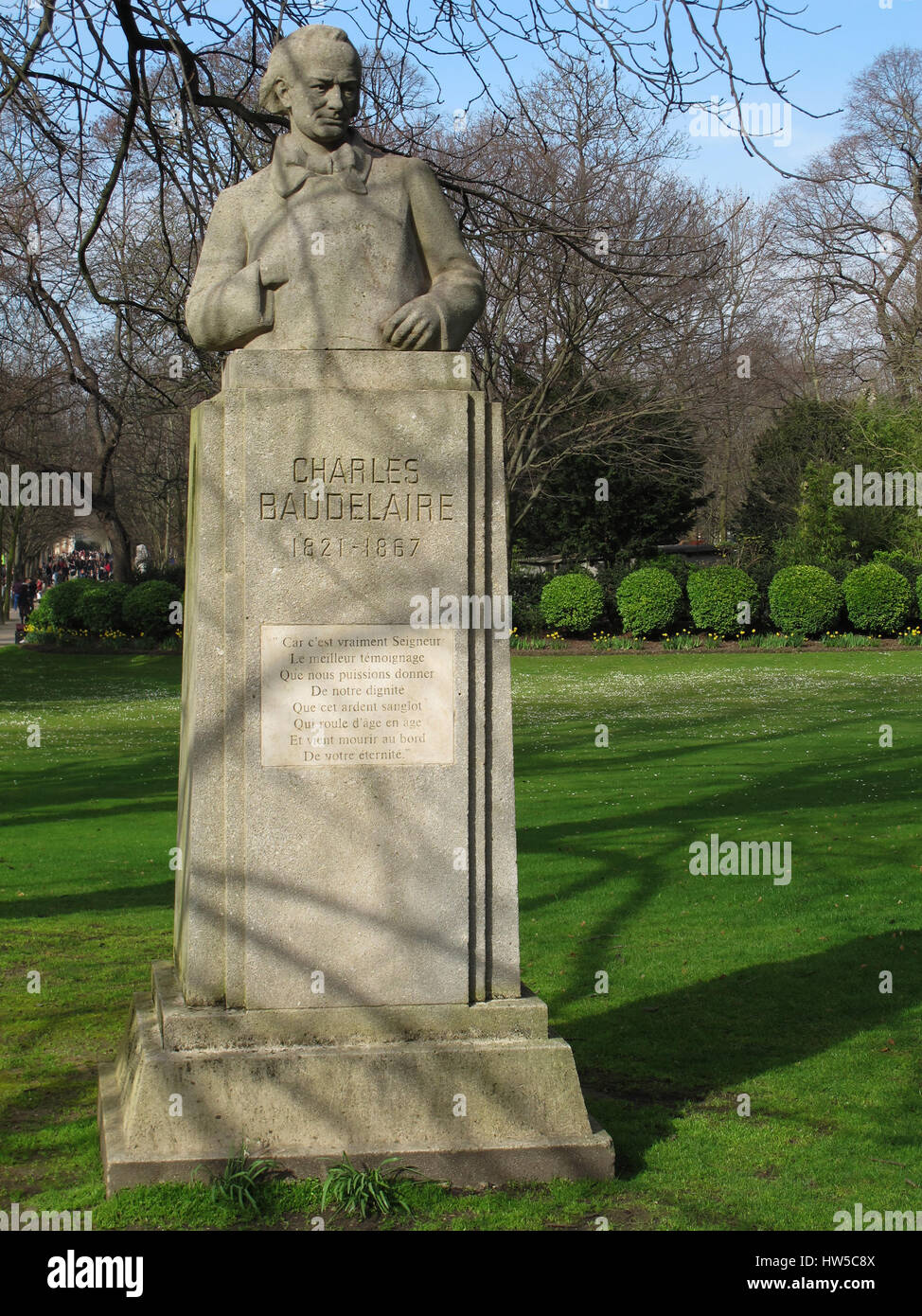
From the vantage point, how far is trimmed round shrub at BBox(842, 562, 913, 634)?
34156mm

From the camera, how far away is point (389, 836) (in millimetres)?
4953

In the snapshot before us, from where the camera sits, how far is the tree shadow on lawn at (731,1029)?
5.76 metres

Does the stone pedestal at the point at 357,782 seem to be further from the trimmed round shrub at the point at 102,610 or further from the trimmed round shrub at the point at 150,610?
the trimmed round shrub at the point at 102,610

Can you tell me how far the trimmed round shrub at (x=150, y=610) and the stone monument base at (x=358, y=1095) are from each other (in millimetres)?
30463

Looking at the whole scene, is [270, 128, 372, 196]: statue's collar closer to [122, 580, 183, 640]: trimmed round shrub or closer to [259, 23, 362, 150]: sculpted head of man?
[259, 23, 362, 150]: sculpted head of man

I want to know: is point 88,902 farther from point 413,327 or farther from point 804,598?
point 804,598

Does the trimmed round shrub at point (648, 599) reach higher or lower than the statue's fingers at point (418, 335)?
lower

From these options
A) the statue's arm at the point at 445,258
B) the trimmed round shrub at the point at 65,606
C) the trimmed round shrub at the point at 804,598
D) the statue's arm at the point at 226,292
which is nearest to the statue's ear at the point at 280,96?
the statue's arm at the point at 226,292

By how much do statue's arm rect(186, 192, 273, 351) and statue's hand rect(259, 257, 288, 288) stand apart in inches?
0.5

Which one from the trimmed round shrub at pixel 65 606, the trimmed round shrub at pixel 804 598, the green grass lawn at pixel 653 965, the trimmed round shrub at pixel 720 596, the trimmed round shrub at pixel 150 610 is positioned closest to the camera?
the green grass lawn at pixel 653 965

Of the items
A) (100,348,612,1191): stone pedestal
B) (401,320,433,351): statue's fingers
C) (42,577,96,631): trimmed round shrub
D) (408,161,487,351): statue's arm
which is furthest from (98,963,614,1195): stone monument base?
(42,577,96,631): trimmed round shrub

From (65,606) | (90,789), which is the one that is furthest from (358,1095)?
(65,606)
